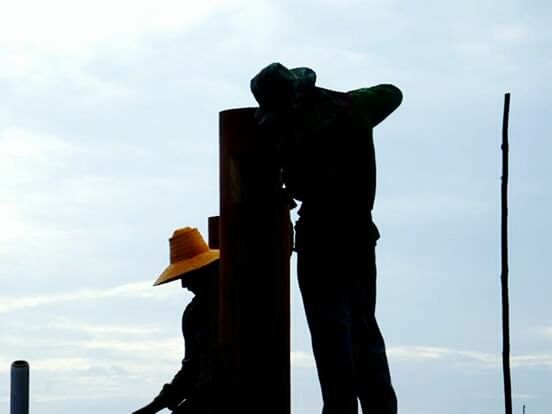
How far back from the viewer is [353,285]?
349 inches

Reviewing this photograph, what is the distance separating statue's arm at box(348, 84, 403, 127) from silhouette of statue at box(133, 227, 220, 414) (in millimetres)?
2039

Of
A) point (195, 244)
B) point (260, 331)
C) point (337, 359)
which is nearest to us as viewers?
point (337, 359)

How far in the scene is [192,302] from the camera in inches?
424

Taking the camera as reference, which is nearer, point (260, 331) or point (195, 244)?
point (260, 331)

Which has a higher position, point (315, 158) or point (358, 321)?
point (315, 158)

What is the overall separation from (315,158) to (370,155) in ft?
1.11

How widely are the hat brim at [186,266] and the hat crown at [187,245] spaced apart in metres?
0.05

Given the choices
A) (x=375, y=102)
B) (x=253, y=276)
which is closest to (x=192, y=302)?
(x=253, y=276)

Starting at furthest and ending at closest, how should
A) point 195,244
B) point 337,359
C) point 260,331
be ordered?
point 195,244, point 260,331, point 337,359

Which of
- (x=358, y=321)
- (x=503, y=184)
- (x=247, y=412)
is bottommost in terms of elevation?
(x=247, y=412)

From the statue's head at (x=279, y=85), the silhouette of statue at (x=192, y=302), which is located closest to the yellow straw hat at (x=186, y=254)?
the silhouette of statue at (x=192, y=302)

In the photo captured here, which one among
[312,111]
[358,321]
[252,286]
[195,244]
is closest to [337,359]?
[358,321]

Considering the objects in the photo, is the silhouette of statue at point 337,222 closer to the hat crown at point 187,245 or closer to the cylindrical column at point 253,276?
the cylindrical column at point 253,276

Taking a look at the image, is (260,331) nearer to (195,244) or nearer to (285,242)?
(285,242)
